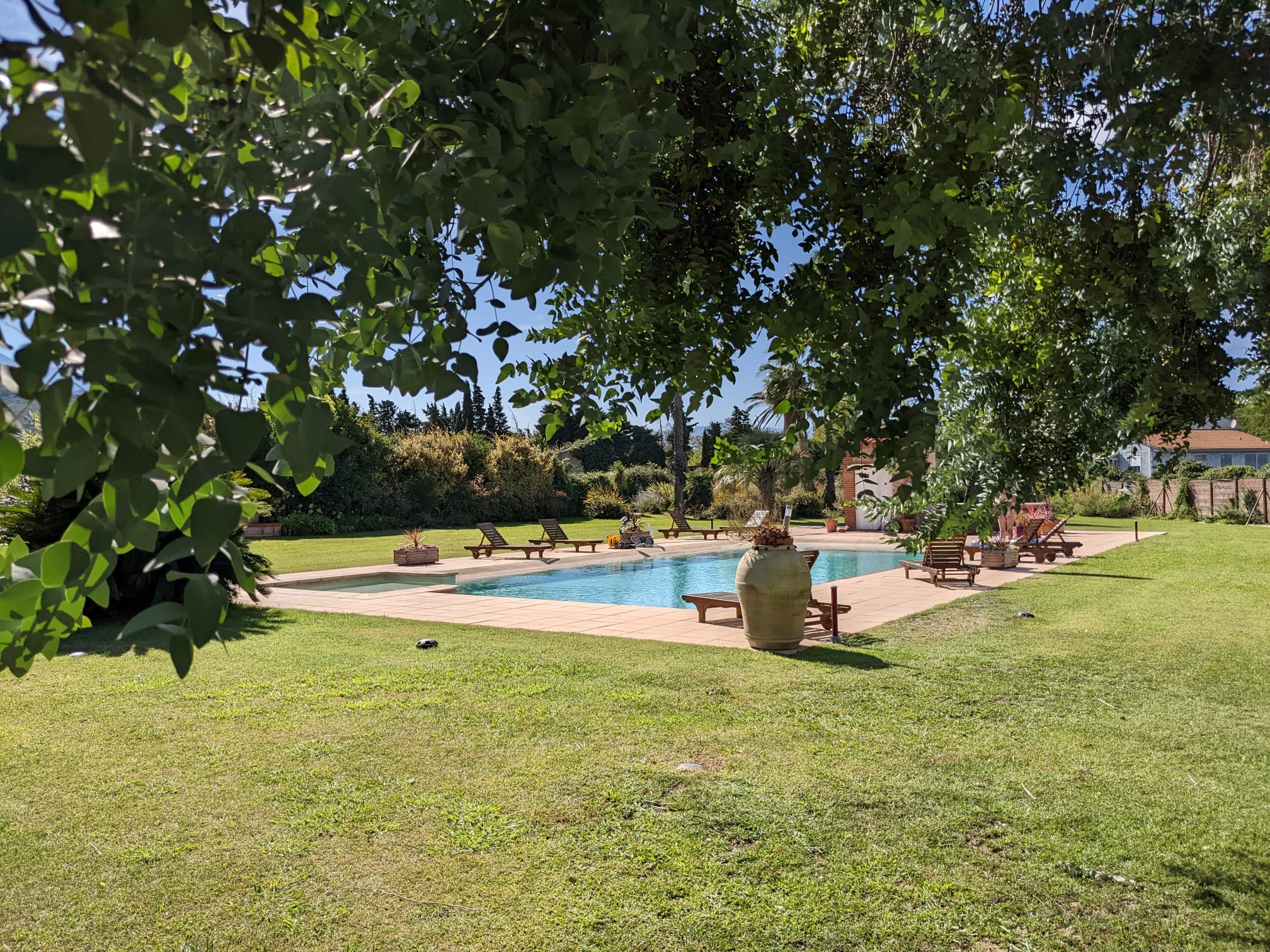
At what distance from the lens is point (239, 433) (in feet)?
3.18

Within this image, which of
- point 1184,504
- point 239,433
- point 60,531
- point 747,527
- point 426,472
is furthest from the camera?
point 1184,504

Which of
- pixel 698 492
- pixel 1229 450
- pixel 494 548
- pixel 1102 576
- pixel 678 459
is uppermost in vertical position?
pixel 1229 450

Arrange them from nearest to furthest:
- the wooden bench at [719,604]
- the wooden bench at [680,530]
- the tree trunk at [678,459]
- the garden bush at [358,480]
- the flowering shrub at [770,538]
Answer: the flowering shrub at [770,538], the wooden bench at [719,604], the wooden bench at [680,530], the garden bush at [358,480], the tree trunk at [678,459]

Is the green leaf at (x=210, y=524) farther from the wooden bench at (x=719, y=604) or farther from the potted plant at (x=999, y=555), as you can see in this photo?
the potted plant at (x=999, y=555)

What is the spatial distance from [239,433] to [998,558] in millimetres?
19510

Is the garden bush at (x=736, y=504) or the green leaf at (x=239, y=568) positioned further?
the garden bush at (x=736, y=504)

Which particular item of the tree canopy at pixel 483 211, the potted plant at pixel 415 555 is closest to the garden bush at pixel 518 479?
the potted plant at pixel 415 555

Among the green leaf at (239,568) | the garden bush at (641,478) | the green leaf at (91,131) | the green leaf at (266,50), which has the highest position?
the garden bush at (641,478)

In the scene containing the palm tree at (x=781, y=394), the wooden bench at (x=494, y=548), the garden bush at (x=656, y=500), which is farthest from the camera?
the garden bush at (x=656, y=500)

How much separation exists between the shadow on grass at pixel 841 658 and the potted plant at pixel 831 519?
22003 millimetres

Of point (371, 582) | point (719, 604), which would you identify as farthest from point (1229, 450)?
point (371, 582)

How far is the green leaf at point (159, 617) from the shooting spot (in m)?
1.03

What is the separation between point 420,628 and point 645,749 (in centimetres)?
584

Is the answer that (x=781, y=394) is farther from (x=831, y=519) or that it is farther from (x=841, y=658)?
(x=831, y=519)
